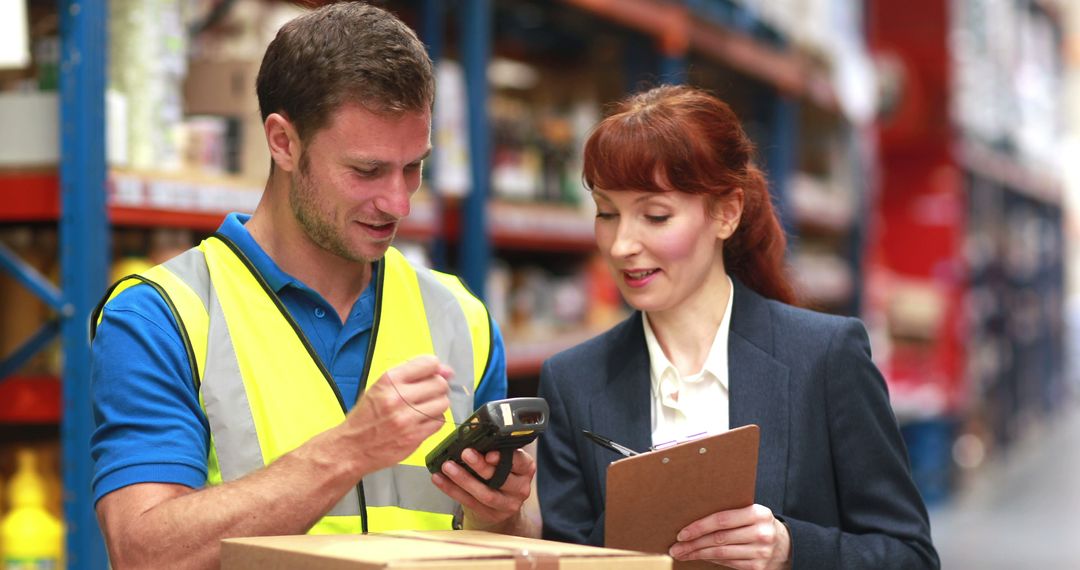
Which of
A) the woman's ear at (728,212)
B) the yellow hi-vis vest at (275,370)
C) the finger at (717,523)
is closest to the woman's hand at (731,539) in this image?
the finger at (717,523)

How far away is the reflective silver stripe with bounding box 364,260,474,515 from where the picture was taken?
6.72 ft

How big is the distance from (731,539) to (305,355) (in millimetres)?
696

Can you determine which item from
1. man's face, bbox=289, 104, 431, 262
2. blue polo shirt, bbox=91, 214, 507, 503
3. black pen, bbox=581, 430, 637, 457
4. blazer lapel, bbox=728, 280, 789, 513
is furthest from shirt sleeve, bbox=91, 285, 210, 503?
blazer lapel, bbox=728, 280, 789, 513

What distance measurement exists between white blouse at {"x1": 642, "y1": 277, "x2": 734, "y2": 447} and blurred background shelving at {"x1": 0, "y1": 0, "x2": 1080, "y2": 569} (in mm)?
503

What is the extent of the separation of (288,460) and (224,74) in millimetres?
1864

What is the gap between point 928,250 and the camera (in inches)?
396

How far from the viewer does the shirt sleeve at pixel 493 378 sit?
2215 millimetres

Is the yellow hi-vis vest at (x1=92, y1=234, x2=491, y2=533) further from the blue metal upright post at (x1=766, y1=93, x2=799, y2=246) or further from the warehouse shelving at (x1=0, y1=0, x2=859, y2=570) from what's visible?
the blue metal upright post at (x1=766, y1=93, x2=799, y2=246)

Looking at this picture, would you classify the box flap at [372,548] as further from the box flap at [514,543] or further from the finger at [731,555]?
the finger at [731,555]

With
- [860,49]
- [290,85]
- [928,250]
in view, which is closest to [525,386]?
[290,85]

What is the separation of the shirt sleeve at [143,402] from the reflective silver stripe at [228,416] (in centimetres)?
2

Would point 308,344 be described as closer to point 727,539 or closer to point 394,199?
point 394,199

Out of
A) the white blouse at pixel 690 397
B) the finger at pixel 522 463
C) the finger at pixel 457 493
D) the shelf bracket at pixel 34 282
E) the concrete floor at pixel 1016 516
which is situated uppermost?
the shelf bracket at pixel 34 282

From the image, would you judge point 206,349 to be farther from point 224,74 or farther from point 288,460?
point 224,74
